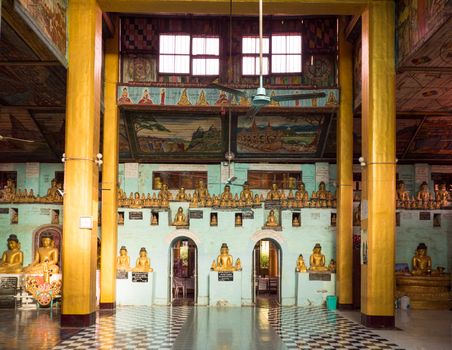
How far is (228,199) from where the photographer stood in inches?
832

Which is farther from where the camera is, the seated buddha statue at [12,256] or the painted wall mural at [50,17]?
the seated buddha statue at [12,256]

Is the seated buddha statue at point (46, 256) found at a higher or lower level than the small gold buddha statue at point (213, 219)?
lower

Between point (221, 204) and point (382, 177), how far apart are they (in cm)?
780

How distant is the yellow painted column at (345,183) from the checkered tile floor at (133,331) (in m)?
5.31

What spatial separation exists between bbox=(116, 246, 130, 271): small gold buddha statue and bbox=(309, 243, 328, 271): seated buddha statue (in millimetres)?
6559

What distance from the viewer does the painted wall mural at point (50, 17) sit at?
11.3 metres

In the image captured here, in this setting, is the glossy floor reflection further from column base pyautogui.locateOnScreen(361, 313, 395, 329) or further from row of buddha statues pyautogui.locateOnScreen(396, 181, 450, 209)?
row of buddha statues pyautogui.locateOnScreen(396, 181, 450, 209)

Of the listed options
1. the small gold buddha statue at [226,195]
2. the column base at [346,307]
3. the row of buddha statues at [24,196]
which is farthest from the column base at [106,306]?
the column base at [346,307]

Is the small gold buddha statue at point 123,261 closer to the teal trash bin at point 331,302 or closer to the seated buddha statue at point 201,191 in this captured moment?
the seated buddha statue at point 201,191

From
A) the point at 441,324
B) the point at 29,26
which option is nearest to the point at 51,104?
the point at 29,26

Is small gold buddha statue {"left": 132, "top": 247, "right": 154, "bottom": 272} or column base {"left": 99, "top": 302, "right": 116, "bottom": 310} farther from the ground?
small gold buddha statue {"left": 132, "top": 247, "right": 154, "bottom": 272}

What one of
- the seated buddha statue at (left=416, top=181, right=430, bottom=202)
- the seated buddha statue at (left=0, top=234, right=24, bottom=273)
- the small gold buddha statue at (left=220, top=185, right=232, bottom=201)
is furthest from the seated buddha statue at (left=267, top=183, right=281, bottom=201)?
the seated buddha statue at (left=0, top=234, right=24, bottom=273)

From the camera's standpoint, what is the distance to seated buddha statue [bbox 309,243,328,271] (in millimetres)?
20453

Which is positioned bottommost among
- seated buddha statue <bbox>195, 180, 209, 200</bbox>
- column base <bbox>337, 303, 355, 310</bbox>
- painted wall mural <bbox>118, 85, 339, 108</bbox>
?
column base <bbox>337, 303, 355, 310</bbox>
